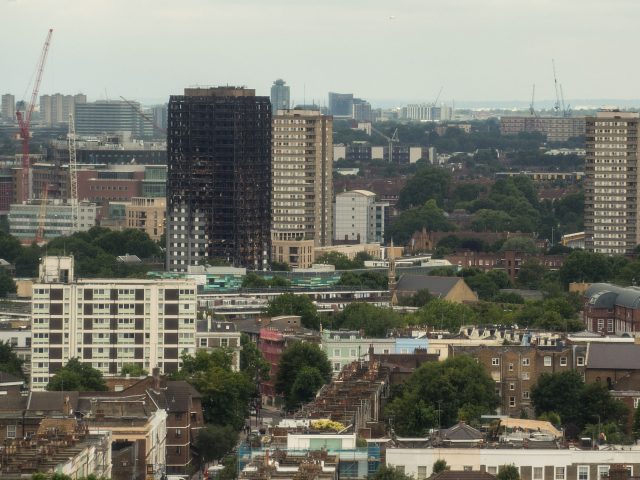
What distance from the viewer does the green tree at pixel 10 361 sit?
340ft

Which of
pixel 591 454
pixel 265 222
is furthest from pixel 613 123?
pixel 591 454

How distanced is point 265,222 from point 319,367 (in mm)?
66557

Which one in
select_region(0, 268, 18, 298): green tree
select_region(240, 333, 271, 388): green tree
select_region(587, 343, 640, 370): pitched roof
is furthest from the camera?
select_region(0, 268, 18, 298): green tree

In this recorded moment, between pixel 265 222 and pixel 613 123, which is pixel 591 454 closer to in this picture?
pixel 265 222

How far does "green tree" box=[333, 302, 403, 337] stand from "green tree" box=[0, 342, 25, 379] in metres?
17.2

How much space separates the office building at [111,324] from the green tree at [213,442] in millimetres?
15944

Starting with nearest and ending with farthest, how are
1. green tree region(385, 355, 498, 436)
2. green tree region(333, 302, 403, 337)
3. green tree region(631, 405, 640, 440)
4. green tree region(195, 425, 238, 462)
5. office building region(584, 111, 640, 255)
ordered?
green tree region(631, 405, 640, 440) → green tree region(385, 355, 498, 436) → green tree region(195, 425, 238, 462) → green tree region(333, 302, 403, 337) → office building region(584, 111, 640, 255)

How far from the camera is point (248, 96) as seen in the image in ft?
549

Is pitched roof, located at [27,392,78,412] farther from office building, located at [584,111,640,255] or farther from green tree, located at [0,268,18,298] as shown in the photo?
office building, located at [584,111,640,255]

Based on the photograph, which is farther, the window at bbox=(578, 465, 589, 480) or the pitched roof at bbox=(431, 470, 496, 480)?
the window at bbox=(578, 465, 589, 480)

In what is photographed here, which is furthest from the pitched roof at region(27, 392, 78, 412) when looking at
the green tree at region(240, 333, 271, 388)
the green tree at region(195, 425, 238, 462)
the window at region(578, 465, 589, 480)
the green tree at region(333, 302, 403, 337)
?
the green tree at region(333, 302, 403, 337)

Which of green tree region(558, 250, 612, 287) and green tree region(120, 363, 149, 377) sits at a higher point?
green tree region(558, 250, 612, 287)

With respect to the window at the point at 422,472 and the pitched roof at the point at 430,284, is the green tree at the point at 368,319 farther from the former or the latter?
the window at the point at 422,472

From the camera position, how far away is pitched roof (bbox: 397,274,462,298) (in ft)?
486
